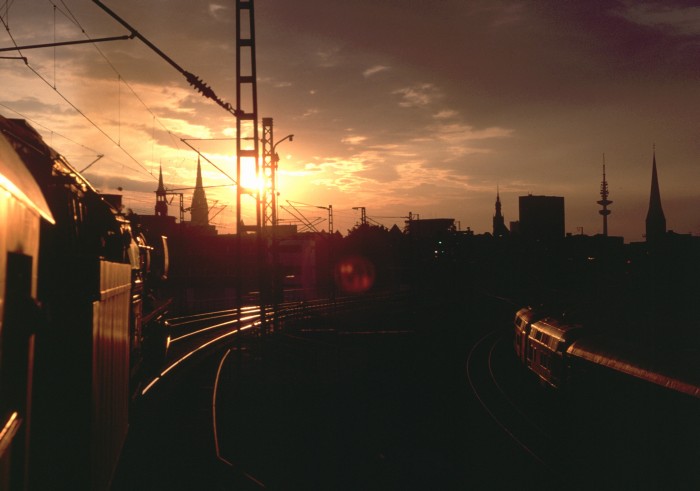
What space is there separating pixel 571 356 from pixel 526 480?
6033mm

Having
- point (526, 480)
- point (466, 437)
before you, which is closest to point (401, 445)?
point (466, 437)

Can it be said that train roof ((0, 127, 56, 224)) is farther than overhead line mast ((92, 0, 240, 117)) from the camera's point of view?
No

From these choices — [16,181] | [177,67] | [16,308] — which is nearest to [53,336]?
[16,308]

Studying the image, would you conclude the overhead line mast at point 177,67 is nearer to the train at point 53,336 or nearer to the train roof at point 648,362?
the train at point 53,336

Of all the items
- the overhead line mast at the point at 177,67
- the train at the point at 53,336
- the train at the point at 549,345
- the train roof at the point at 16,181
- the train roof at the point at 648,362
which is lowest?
the train at the point at 549,345

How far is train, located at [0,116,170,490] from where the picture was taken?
11.3 ft

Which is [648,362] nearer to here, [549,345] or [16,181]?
[549,345]

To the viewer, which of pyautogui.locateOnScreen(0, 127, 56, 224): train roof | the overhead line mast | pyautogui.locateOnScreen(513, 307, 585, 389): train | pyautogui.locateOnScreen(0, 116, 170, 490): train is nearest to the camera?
pyautogui.locateOnScreen(0, 127, 56, 224): train roof

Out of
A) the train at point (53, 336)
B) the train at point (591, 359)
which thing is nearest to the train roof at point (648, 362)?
the train at point (591, 359)

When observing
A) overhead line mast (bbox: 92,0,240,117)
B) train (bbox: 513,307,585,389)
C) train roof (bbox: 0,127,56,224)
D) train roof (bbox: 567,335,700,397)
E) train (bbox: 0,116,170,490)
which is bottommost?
train (bbox: 513,307,585,389)

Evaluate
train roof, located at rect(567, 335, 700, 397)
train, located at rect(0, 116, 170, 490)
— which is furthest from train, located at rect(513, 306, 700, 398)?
train, located at rect(0, 116, 170, 490)

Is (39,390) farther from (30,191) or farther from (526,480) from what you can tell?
(526,480)

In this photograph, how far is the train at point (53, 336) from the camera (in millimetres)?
3447

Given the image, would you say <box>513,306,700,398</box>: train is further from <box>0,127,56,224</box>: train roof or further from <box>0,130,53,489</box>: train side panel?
<box>0,127,56,224</box>: train roof
